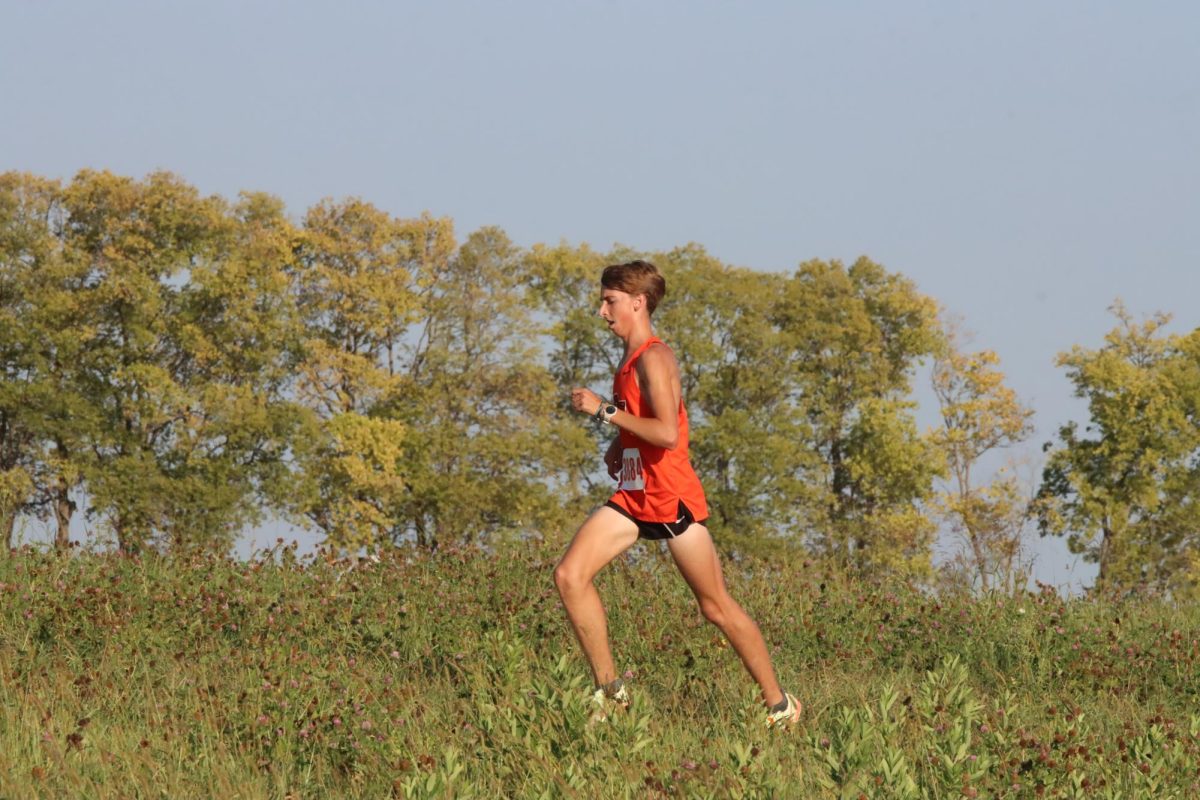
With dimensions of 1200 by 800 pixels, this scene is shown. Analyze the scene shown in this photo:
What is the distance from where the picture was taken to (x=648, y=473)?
7.22 metres

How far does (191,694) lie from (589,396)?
8.71 feet

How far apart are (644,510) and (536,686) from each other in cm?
141

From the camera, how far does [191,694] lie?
25.2ft

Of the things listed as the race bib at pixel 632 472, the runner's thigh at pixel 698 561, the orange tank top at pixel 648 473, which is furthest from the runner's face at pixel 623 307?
the runner's thigh at pixel 698 561

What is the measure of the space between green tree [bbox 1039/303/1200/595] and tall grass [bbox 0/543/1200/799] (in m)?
31.1

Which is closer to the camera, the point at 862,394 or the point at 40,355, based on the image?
the point at 40,355

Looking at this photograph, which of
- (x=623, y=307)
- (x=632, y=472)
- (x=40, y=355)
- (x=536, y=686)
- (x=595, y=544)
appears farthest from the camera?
(x=40, y=355)

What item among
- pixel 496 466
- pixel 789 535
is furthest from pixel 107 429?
pixel 789 535

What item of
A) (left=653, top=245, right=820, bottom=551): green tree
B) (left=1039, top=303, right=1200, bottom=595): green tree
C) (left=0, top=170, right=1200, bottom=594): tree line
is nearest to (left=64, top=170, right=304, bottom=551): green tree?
(left=0, top=170, right=1200, bottom=594): tree line

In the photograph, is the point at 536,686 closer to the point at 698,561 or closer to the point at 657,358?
the point at 698,561

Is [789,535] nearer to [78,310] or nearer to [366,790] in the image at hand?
[78,310]

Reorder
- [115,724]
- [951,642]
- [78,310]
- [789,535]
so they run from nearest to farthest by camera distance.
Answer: [115,724]
[951,642]
[78,310]
[789,535]

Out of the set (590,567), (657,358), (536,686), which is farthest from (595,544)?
(536,686)

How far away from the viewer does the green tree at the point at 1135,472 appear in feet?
134
